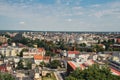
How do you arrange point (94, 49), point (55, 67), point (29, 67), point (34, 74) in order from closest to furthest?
point (34, 74)
point (29, 67)
point (55, 67)
point (94, 49)

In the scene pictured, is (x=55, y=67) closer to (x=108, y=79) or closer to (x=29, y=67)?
(x=29, y=67)

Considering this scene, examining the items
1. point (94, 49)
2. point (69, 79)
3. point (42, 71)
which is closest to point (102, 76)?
point (69, 79)

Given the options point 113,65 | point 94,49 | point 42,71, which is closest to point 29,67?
point 42,71

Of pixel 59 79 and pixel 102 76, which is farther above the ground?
pixel 102 76

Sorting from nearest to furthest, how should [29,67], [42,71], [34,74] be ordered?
[34,74] → [42,71] → [29,67]

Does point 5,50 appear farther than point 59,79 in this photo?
Yes

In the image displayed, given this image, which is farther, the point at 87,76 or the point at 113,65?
the point at 113,65

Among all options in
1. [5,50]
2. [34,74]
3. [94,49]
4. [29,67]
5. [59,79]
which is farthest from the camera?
[94,49]

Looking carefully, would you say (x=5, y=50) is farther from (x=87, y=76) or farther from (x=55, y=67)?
(x=87, y=76)

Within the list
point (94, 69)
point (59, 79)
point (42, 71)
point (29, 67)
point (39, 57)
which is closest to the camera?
point (94, 69)
